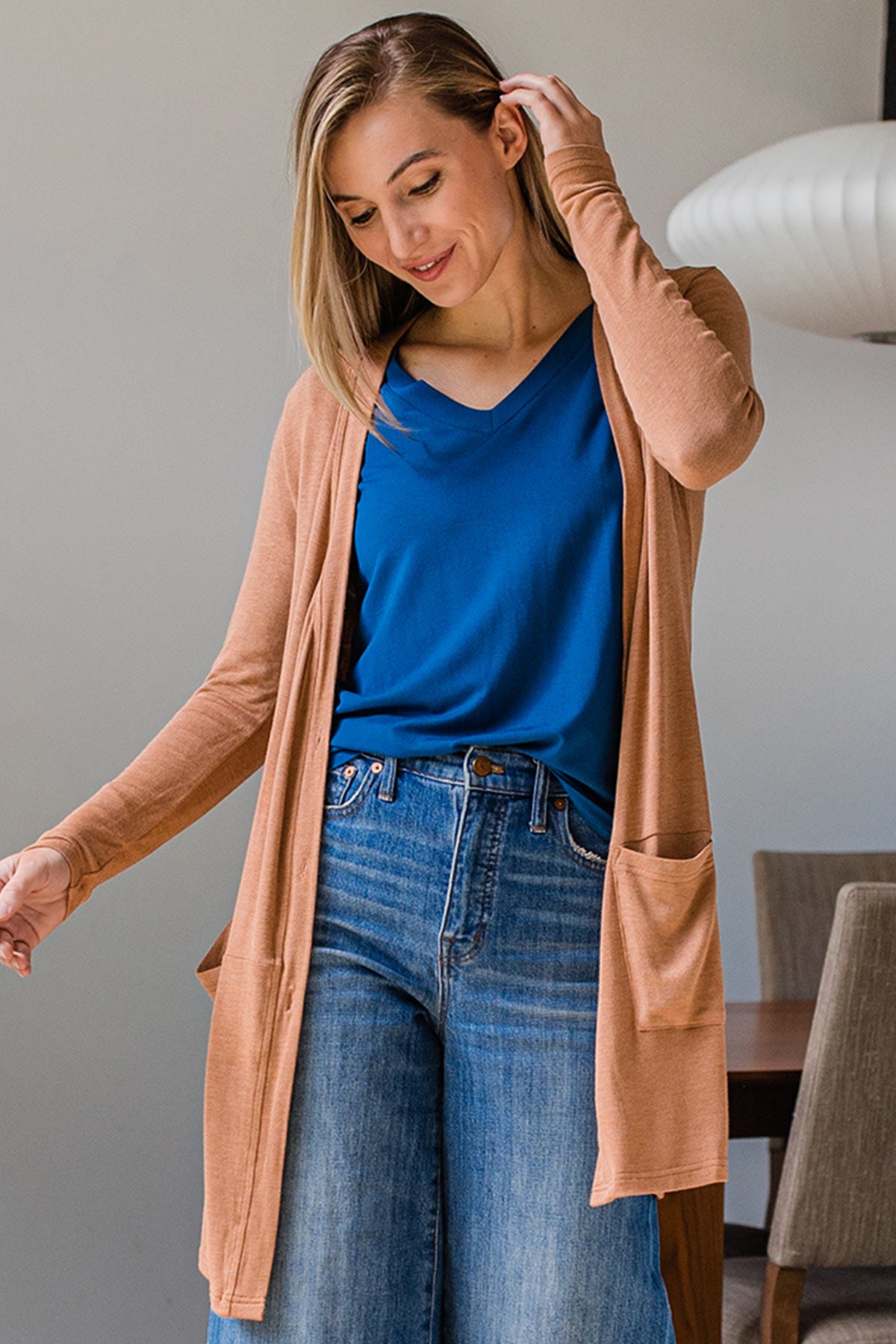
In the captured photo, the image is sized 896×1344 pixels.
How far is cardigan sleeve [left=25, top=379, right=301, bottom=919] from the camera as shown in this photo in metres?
1.05

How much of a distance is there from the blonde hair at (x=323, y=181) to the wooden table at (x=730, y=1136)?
88cm

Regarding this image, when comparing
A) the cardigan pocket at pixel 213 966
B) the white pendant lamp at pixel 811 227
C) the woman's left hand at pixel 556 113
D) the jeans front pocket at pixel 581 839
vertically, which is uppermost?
the white pendant lamp at pixel 811 227

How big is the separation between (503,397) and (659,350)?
138 millimetres

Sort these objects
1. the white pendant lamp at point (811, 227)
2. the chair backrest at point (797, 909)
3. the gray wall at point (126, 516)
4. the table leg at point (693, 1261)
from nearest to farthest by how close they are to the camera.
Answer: the table leg at point (693, 1261) → the white pendant lamp at point (811, 227) → the gray wall at point (126, 516) → the chair backrest at point (797, 909)

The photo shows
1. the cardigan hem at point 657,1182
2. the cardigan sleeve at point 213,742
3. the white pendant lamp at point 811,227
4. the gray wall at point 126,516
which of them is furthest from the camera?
the gray wall at point 126,516

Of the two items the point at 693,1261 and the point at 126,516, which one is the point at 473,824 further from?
the point at 126,516

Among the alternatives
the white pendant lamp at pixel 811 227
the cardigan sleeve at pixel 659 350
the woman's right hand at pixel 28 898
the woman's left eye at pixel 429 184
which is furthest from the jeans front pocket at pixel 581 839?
the white pendant lamp at pixel 811 227

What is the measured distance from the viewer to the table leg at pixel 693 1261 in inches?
62.5

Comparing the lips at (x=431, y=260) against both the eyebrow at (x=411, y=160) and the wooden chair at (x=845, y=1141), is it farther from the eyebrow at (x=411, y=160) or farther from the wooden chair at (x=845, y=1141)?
the wooden chair at (x=845, y=1141)

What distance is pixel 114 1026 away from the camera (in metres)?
2.27

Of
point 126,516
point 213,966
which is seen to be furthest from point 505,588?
point 126,516

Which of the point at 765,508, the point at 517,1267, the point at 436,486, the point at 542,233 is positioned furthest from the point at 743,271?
the point at 517,1267

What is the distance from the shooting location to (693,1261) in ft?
5.26

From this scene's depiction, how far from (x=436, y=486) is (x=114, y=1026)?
1491 millimetres
